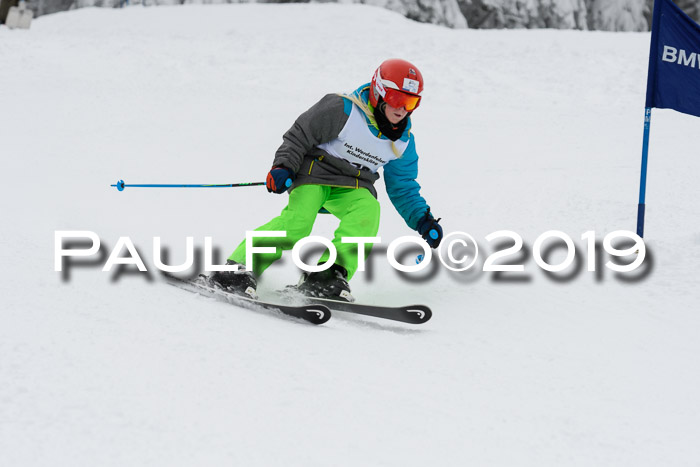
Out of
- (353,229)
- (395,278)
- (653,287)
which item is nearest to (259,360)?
(353,229)

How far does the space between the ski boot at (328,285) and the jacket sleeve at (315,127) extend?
587 mm

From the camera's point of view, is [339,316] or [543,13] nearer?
[339,316]

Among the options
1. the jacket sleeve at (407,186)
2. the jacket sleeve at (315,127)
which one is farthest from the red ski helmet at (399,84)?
the jacket sleeve at (407,186)

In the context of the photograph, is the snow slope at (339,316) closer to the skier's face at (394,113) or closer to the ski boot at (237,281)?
the ski boot at (237,281)

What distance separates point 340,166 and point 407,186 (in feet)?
1.56

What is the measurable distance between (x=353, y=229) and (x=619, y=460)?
2.18 m

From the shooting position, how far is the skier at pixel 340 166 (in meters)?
3.85

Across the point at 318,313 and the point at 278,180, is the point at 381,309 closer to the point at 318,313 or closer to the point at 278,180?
the point at 318,313

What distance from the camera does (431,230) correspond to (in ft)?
13.8

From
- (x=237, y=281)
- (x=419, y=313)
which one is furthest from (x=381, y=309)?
(x=237, y=281)

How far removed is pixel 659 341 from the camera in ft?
11.1

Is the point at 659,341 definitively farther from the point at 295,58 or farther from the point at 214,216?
the point at 295,58

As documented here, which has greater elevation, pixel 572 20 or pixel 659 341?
pixel 572 20

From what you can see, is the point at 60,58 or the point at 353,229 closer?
the point at 353,229
